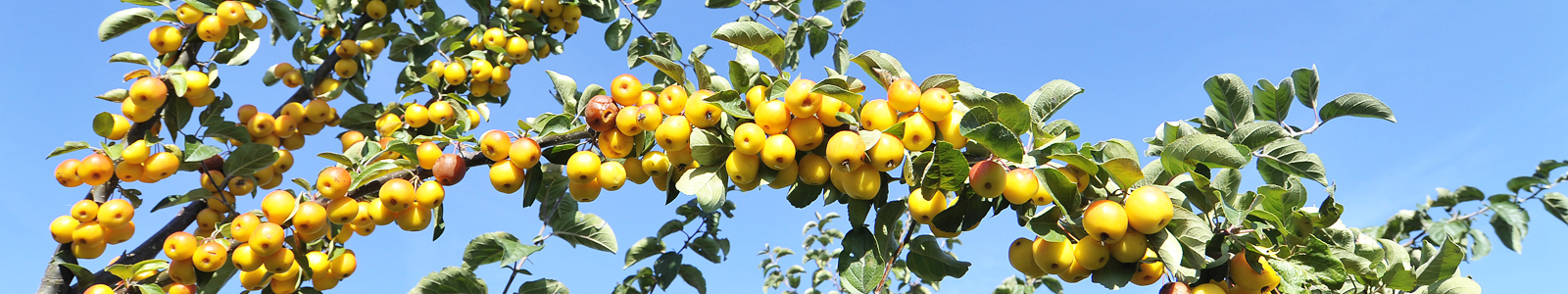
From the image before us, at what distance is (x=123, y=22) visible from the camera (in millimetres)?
3385

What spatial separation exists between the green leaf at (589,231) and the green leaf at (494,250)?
0.14 m

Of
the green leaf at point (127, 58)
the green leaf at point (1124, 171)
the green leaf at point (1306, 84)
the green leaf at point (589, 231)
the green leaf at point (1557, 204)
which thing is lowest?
the green leaf at point (1124, 171)

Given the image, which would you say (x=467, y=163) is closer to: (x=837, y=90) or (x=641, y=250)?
(x=641, y=250)

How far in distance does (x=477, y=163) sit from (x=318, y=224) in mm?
515

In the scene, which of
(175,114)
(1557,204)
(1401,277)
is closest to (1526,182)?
(1557,204)

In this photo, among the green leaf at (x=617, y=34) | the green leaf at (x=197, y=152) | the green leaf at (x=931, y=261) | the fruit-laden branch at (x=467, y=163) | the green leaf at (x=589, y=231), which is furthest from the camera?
the green leaf at (x=617, y=34)

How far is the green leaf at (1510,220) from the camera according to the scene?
4.87m

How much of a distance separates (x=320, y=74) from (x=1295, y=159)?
4109mm

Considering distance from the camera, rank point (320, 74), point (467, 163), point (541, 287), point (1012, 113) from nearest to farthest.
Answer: point (1012, 113)
point (467, 163)
point (541, 287)
point (320, 74)

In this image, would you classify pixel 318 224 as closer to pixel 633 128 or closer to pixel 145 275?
pixel 145 275

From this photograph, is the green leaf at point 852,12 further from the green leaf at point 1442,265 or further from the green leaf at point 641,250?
the green leaf at point 1442,265

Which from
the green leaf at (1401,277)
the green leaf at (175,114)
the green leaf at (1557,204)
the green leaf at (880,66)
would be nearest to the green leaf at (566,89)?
the green leaf at (880,66)

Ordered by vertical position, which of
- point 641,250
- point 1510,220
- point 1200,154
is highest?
point 1510,220

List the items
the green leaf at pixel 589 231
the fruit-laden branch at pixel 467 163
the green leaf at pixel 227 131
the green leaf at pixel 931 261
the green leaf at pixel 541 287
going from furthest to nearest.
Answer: the green leaf at pixel 227 131 → the green leaf at pixel 541 287 → the green leaf at pixel 589 231 → the fruit-laden branch at pixel 467 163 → the green leaf at pixel 931 261
